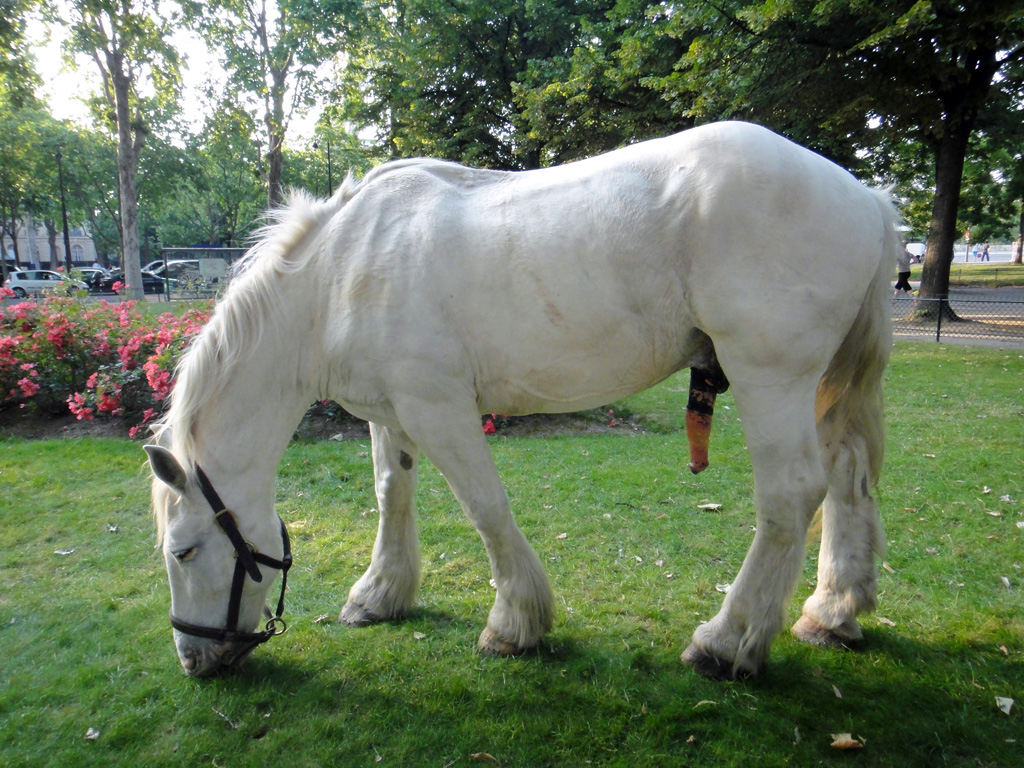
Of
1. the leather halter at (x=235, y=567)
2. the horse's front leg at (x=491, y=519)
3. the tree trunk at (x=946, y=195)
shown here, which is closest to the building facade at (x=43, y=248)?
the tree trunk at (x=946, y=195)

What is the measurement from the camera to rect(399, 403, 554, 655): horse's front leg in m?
2.66

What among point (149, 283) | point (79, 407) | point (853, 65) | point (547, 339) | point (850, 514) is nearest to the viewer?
point (547, 339)

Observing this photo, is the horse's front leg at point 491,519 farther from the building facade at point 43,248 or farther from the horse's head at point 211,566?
the building facade at point 43,248

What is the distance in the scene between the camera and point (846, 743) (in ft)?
7.79

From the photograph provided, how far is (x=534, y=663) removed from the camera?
299 centimetres

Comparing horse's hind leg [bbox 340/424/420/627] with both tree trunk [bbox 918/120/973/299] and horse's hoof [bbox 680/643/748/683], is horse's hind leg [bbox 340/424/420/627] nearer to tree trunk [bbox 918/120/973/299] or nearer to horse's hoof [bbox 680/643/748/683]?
horse's hoof [bbox 680/643/748/683]

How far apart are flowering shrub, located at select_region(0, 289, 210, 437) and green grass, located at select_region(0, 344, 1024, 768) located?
6.52ft

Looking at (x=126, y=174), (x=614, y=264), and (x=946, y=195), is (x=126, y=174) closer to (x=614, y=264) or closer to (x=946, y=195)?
(x=614, y=264)

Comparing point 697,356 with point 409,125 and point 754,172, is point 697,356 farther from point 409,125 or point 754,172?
point 409,125

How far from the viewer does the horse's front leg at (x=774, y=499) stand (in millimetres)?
2420

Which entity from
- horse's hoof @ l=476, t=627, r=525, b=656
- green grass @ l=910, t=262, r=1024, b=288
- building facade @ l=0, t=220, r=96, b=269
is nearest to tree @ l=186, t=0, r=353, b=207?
horse's hoof @ l=476, t=627, r=525, b=656

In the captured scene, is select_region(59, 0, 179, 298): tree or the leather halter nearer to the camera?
the leather halter

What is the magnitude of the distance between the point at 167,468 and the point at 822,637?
3090 mm

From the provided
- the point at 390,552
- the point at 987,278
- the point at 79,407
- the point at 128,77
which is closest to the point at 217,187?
the point at 128,77
